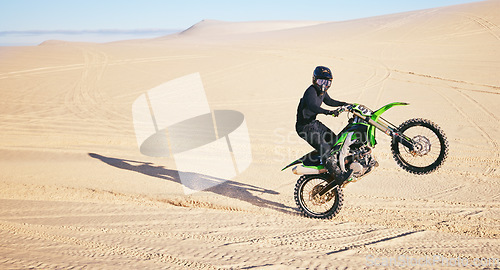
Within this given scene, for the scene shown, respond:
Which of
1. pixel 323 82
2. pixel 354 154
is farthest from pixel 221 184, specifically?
pixel 323 82

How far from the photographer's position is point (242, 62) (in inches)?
957

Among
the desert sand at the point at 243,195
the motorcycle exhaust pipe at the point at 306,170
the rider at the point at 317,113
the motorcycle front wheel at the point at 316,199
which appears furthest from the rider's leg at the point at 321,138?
the desert sand at the point at 243,195

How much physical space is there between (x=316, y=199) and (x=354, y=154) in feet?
2.80

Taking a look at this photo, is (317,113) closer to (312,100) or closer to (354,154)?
(312,100)

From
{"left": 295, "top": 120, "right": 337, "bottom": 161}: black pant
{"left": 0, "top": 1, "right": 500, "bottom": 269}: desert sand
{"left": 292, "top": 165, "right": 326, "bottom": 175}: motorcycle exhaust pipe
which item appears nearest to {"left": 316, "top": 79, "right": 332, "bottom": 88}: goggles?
{"left": 295, "top": 120, "right": 337, "bottom": 161}: black pant

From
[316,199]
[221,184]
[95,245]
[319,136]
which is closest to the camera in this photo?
[95,245]

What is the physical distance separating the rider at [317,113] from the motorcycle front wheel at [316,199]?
0.27 metres

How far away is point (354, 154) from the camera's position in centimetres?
504

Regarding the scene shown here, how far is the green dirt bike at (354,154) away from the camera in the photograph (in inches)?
195

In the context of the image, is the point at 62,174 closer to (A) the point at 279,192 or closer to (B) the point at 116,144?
(B) the point at 116,144

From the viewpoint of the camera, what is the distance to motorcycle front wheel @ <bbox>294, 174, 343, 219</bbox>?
5219 millimetres

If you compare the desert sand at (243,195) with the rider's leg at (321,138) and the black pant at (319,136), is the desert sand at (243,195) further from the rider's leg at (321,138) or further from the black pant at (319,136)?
the black pant at (319,136)

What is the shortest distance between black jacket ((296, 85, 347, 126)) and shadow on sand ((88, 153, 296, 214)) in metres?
1.40

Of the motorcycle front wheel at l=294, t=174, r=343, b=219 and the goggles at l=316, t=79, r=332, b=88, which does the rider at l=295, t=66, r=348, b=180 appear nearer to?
the goggles at l=316, t=79, r=332, b=88
